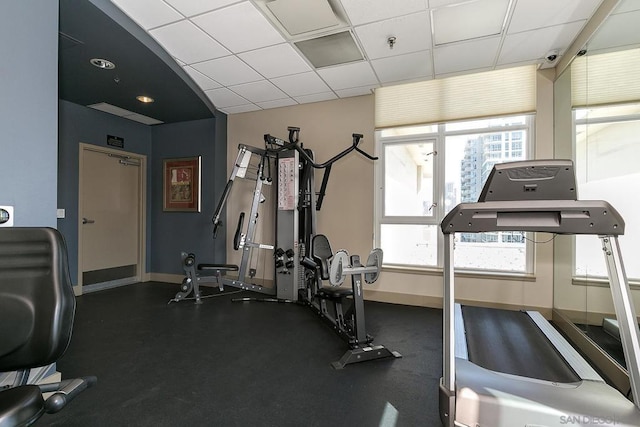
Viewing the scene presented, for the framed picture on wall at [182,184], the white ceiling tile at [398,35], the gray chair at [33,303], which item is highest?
the white ceiling tile at [398,35]

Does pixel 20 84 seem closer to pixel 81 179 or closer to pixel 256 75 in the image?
pixel 256 75

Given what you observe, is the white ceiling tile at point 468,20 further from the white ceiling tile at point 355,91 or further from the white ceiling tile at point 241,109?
the white ceiling tile at point 241,109

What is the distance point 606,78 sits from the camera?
8.23ft

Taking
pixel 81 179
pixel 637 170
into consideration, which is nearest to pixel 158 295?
pixel 81 179

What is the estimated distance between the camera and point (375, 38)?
290 cm

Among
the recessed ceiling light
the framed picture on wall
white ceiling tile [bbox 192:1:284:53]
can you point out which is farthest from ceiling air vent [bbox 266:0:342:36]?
the framed picture on wall

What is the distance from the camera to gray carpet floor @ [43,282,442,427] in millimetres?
1754

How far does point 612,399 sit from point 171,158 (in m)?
5.86

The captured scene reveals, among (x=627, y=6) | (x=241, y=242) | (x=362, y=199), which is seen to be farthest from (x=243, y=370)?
(x=627, y=6)

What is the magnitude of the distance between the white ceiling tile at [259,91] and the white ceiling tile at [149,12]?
1.30 meters

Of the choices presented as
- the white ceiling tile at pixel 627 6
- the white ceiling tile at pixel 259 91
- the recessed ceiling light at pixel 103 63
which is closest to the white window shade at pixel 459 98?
the white ceiling tile at pixel 627 6

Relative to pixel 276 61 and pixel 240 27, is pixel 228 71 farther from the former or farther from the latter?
pixel 240 27

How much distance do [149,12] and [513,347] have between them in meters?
4.10

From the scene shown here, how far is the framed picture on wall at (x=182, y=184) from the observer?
5.12 metres
